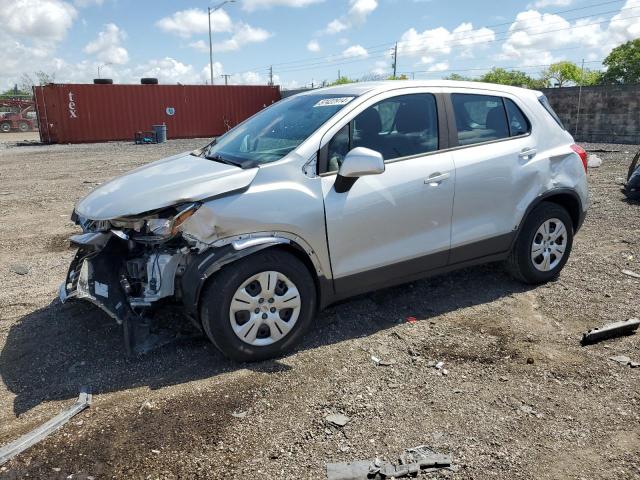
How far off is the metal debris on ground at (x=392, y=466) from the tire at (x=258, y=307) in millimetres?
1083

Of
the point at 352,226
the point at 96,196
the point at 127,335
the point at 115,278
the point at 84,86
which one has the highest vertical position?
the point at 84,86

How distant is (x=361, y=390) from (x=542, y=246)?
249cm

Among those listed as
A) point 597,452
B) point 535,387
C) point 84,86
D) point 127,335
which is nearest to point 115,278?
point 127,335

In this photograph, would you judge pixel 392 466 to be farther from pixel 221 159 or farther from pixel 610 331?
pixel 221 159

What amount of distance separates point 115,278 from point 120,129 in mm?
27079

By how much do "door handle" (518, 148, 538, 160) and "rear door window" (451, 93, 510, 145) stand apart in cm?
19

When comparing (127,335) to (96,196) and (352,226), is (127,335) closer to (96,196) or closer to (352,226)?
(96,196)

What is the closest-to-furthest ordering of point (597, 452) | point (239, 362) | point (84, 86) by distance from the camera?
point (597, 452) < point (239, 362) < point (84, 86)

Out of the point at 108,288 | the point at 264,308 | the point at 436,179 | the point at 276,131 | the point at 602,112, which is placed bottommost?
the point at 264,308

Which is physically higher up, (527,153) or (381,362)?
(527,153)

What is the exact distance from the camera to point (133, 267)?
363 cm

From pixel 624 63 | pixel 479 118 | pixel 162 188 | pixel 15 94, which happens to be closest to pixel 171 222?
pixel 162 188

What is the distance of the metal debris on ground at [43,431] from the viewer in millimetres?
2679

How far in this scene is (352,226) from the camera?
3.66 m
